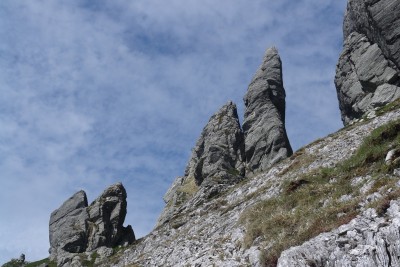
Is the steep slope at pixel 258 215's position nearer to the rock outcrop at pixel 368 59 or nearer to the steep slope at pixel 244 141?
the steep slope at pixel 244 141

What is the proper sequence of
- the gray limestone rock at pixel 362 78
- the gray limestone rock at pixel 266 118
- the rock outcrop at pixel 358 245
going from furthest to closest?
the gray limestone rock at pixel 266 118 < the gray limestone rock at pixel 362 78 < the rock outcrop at pixel 358 245

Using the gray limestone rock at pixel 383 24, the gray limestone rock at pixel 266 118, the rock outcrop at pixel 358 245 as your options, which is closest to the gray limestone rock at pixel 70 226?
the gray limestone rock at pixel 266 118

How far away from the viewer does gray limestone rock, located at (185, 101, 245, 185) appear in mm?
84938

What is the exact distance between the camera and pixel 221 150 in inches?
3506

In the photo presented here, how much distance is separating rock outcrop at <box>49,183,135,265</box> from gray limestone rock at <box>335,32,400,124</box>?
4735 centimetres

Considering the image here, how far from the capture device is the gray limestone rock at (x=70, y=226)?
85769mm

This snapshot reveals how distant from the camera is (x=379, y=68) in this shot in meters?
77.4

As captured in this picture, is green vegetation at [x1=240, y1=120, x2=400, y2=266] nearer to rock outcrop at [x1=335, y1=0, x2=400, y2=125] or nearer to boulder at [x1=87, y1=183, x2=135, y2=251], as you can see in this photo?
Answer: rock outcrop at [x1=335, y1=0, x2=400, y2=125]

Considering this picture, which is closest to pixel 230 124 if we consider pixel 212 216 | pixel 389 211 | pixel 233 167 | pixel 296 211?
pixel 233 167

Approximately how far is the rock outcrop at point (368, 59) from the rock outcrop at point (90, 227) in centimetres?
4732

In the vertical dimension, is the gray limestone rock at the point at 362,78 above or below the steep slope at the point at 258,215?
above

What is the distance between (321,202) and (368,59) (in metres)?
60.5

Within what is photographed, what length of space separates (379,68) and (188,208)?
131ft

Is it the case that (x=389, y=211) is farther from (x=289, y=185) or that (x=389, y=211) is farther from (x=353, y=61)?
(x=353, y=61)
